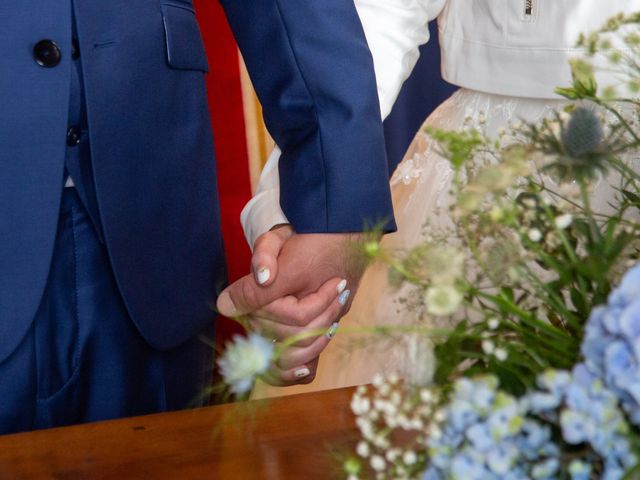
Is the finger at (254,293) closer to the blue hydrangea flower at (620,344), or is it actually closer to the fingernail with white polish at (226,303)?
the fingernail with white polish at (226,303)

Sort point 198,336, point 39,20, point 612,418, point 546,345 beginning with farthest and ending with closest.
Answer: point 198,336 → point 39,20 → point 546,345 → point 612,418

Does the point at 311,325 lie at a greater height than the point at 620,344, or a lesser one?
lesser

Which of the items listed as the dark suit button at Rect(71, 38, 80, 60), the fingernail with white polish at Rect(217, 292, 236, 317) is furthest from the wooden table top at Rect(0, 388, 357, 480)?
the dark suit button at Rect(71, 38, 80, 60)

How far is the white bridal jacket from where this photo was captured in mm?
1067

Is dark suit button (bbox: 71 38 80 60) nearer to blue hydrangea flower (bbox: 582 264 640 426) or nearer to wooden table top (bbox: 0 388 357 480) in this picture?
wooden table top (bbox: 0 388 357 480)

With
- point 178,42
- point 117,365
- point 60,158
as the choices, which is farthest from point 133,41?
point 117,365

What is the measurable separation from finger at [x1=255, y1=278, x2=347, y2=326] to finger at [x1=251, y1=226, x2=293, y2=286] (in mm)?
35

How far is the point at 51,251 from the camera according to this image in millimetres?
1009

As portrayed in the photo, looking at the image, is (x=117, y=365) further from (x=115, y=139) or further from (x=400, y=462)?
(x=400, y=462)

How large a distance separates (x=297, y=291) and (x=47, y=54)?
0.39 meters

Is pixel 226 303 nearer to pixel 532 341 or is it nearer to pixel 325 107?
pixel 325 107

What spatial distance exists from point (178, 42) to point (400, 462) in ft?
2.57

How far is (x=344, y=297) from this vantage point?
1100 millimetres

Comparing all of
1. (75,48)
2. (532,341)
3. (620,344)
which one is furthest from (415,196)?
(620,344)
